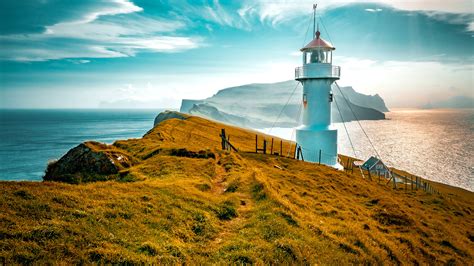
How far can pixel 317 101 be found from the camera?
126 feet

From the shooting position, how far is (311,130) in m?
38.4

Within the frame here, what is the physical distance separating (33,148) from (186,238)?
5356 inches

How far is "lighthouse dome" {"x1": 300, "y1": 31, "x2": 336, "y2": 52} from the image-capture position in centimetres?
3753

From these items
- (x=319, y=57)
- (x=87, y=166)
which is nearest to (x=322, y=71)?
(x=319, y=57)

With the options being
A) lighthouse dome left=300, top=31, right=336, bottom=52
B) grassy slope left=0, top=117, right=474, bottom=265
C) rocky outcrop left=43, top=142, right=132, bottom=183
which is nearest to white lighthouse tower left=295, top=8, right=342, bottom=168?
lighthouse dome left=300, top=31, right=336, bottom=52

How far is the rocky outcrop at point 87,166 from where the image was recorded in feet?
65.7

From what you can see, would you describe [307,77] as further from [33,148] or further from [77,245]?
[33,148]

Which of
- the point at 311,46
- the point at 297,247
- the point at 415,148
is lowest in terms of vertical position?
the point at 415,148

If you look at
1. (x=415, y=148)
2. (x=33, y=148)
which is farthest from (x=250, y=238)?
(x=415, y=148)

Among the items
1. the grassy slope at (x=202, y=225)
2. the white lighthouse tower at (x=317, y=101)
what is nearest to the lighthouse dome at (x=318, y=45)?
the white lighthouse tower at (x=317, y=101)

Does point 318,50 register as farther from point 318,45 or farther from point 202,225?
point 202,225

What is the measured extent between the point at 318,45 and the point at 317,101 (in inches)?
288

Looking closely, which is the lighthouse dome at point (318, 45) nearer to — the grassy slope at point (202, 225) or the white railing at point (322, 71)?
the white railing at point (322, 71)

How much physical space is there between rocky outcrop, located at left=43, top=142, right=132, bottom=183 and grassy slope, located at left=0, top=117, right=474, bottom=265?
1.46 metres
